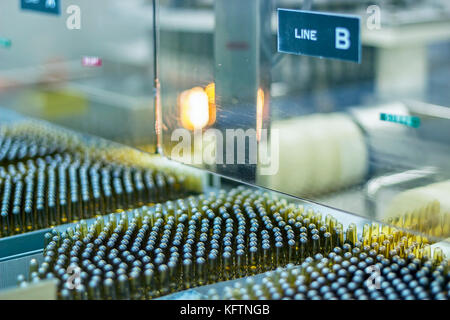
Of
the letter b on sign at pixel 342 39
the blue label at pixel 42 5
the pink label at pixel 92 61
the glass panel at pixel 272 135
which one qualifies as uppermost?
the blue label at pixel 42 5

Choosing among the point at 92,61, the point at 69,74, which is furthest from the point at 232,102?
the point at 69,74

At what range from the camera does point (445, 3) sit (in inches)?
255

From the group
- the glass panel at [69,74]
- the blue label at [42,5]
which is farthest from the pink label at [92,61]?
the blue label at [42,5]

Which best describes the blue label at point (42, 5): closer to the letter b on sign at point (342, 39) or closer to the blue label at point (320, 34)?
the blue label at point (320, 34)

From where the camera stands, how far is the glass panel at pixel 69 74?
10.3 ft

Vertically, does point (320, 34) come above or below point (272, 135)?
above

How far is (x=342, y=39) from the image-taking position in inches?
79.9

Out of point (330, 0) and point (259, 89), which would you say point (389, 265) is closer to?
point (259, 89)

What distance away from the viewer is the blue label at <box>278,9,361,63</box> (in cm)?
201

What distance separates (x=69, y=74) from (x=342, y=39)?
2170mm

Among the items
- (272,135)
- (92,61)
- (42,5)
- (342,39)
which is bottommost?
(272,135)

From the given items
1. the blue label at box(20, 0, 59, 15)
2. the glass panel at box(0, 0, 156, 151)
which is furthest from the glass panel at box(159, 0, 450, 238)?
the blue label at box(20, 0, 59, 15)

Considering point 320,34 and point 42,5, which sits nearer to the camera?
point 320,34

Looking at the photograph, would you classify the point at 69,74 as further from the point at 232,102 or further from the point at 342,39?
the point at 342,39
